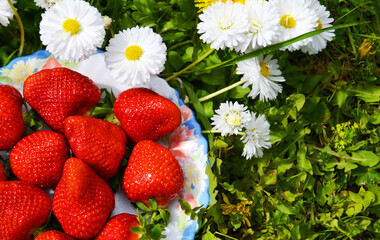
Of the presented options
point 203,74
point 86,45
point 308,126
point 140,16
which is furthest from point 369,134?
point 86,45

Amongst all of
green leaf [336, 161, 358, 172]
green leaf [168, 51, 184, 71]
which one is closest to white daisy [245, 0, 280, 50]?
green leaf [168, 51, 184, 71]

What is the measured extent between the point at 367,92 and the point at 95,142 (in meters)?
0.85

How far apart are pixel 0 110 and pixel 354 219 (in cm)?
102

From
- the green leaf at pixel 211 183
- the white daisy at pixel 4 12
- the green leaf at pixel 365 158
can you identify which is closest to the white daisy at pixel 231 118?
the green leaf at pixel 211 183

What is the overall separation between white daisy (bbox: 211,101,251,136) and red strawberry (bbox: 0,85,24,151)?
18.8 inches

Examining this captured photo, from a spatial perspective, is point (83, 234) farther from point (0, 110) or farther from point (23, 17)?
point (23, 17)

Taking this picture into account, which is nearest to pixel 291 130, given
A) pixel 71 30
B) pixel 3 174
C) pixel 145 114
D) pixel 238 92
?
pixel 238 92

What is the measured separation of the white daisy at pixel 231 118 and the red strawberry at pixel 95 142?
0.85 feet

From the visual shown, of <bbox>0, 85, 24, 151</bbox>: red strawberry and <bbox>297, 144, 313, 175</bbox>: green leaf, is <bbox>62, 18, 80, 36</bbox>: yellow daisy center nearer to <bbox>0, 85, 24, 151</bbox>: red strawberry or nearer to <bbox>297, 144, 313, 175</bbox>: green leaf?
<bbox>0, 85, 24, 151</bbox>: red strawberry

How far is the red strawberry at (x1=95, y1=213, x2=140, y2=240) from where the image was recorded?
94 cm

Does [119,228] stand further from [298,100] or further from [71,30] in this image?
[298,100]

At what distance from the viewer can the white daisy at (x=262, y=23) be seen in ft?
3.30

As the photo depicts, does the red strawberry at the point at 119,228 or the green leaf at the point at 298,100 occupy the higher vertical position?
the green leaf at the point at 298,100

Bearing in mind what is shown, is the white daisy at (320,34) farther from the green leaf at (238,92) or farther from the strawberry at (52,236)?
the strawberry at (52,236)
